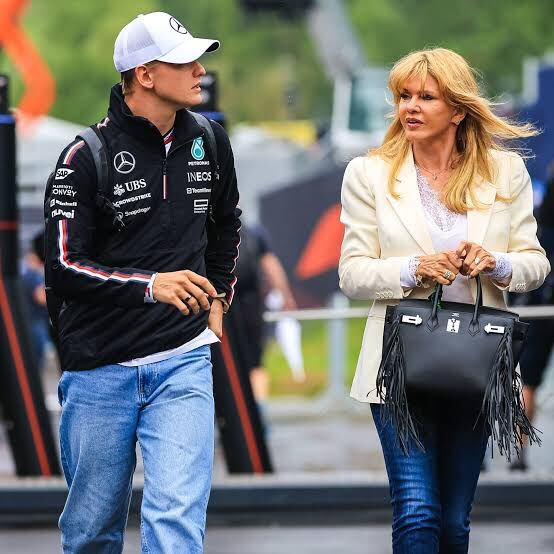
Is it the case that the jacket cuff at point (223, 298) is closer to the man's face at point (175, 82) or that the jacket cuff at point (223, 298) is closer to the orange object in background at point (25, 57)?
the man's face at point (175, 82)

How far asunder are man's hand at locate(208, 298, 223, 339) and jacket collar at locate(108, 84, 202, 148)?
0.54 meters

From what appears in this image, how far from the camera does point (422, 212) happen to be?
530cm

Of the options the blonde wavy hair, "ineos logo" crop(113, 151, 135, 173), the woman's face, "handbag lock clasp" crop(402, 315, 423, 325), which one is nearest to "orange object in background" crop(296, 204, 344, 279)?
the blonde wavy hair

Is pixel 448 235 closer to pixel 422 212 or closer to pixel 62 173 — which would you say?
pixel 422 212

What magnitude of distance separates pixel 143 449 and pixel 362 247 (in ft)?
3.01

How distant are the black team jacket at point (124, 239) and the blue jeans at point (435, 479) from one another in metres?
0.73

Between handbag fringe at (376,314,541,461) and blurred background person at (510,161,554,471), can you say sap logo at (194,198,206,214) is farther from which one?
blurred background person at (510,161,554,471)

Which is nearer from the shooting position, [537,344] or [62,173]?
[62,173]

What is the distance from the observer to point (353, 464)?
10.8 m

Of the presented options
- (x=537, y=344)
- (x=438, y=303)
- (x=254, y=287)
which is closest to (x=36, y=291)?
(x=254, y=287)

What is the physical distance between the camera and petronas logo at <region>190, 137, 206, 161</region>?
520cm

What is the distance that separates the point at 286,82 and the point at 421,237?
4714 centimetres

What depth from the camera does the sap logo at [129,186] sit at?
5.01m

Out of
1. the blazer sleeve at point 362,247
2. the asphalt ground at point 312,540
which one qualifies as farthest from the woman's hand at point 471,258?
the asphalt ground at point 312,540
